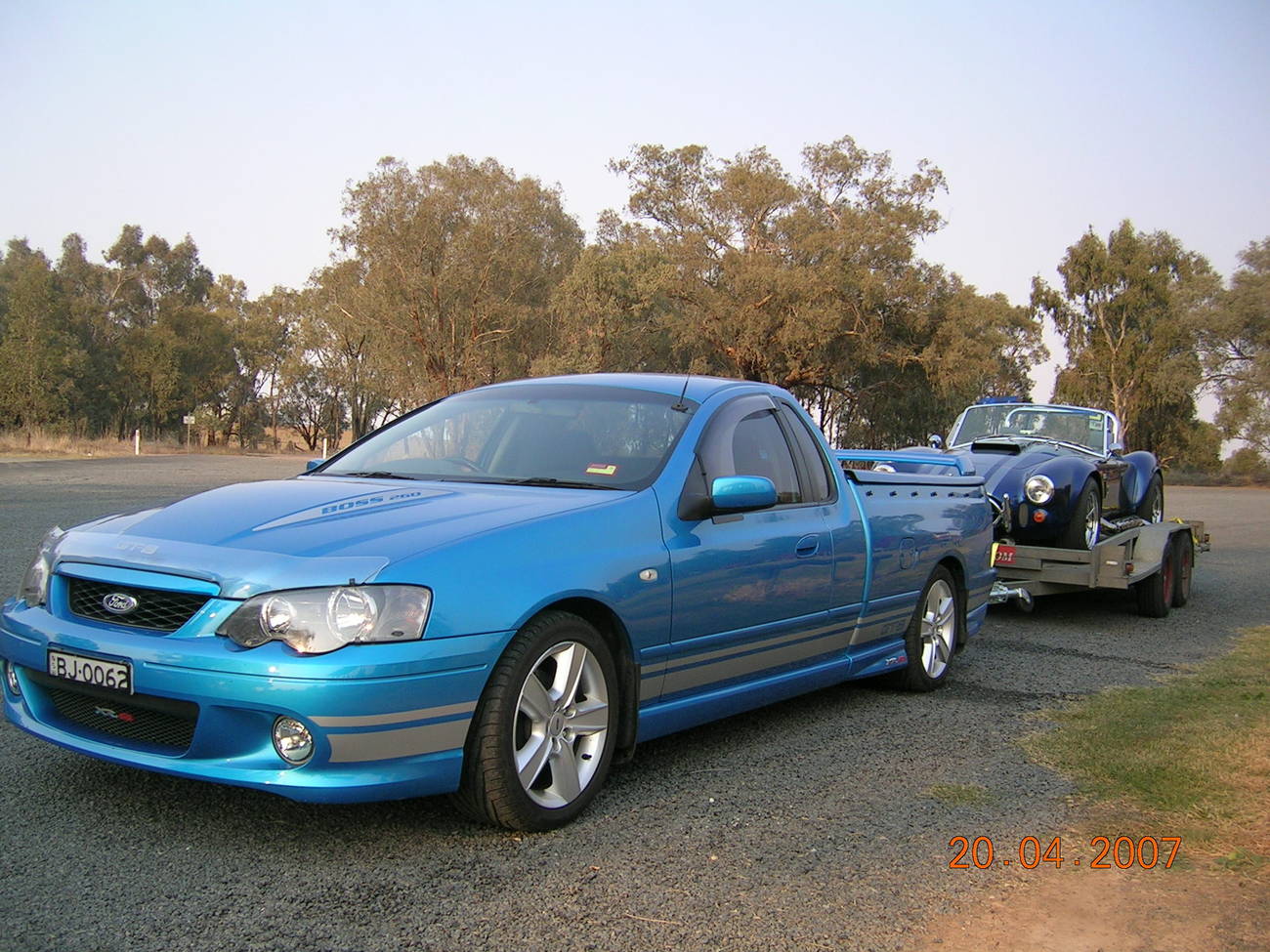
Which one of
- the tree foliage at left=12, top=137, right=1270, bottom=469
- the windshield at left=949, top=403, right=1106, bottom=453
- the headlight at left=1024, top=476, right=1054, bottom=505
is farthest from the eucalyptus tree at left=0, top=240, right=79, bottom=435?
the headlight at left=1024, top=476, right=1054, bottom=505

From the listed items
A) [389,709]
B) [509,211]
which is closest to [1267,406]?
[509,211]

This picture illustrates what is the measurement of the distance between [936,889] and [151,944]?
2.24 m

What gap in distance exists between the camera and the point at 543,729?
3.86 m

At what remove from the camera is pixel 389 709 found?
133 inches

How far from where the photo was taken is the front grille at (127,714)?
3465 mm

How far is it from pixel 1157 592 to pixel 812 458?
6.00 m

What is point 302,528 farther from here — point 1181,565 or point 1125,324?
point 1125,324

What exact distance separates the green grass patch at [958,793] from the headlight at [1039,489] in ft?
18.8

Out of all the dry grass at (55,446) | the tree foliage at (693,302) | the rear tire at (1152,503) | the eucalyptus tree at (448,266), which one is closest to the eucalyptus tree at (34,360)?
the tree foliage at (693,302)

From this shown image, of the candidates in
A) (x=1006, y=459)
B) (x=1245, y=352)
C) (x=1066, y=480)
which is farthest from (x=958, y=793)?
(x=1245, y=352)

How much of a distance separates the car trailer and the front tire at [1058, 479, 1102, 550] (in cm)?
16

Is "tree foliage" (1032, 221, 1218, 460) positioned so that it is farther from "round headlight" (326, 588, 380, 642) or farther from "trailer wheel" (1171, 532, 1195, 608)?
"round headlight" (326, 588, 380, 642)

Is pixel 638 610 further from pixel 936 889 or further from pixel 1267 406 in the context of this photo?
→ pixel 1267 406

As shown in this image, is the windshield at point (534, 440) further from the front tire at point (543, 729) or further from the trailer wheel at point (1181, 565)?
the trailer wheel at point (1181, 565)
